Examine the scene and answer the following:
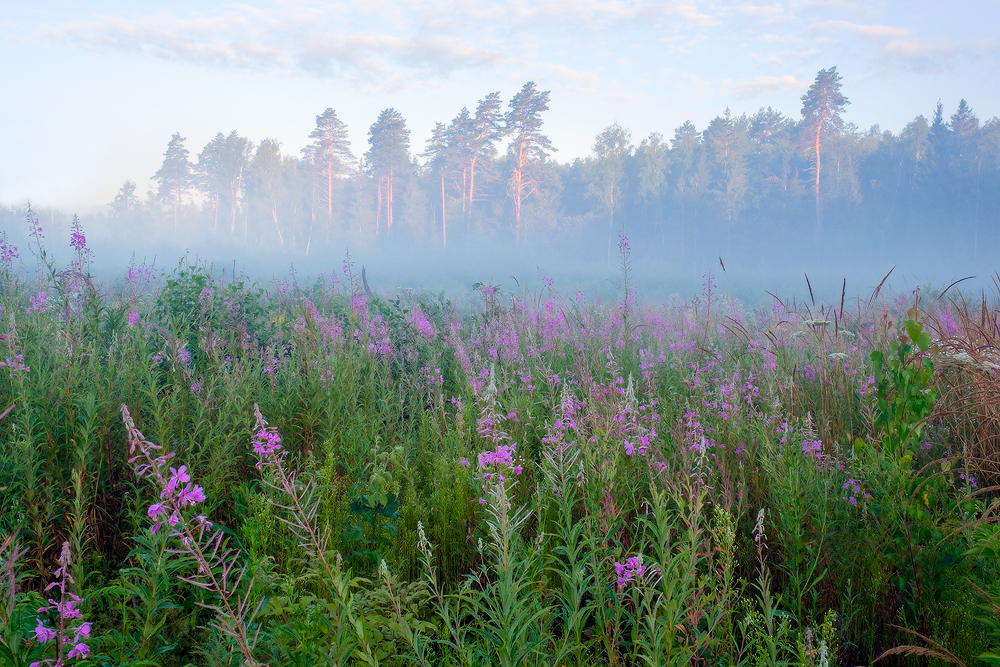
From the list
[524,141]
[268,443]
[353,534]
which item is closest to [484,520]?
[353,534]

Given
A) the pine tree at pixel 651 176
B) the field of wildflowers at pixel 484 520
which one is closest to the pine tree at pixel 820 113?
the pine tree at pixel 651 176

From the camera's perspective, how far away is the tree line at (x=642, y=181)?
140 feet

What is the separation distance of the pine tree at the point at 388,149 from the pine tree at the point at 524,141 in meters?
11.1

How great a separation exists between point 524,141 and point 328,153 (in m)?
20.3

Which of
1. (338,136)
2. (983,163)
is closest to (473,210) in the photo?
(338,136)

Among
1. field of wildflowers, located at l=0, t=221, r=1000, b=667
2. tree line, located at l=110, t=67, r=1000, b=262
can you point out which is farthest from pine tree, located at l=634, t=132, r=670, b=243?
field of wildflowers, located at l=0, t=221, r=1000, b=667

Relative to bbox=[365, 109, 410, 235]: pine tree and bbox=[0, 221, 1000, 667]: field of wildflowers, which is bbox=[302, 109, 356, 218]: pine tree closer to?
bbox=[365, 109, 410, 235]: pine tree

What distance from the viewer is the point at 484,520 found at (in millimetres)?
2613

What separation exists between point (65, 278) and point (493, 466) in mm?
4251

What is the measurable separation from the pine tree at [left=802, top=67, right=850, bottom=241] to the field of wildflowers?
145ft

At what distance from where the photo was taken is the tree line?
42.8 meters

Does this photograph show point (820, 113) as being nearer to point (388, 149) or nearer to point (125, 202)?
point (388, 149)

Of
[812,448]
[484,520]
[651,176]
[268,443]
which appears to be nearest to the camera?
[268,443]

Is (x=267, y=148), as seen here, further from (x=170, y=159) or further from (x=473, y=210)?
(x=473, y=210)
